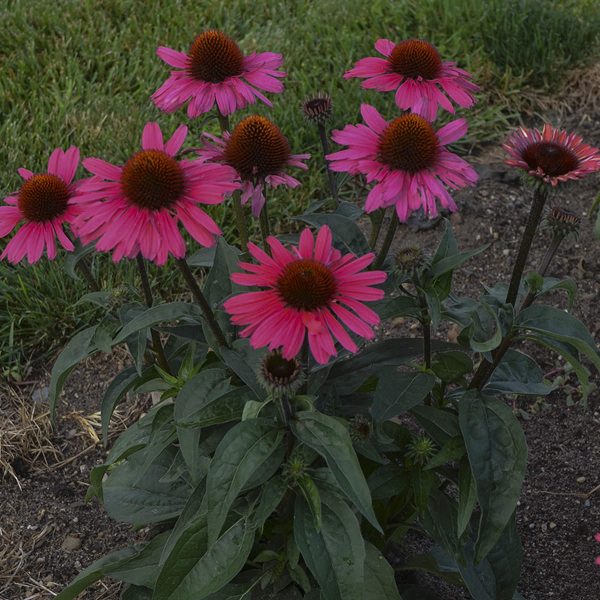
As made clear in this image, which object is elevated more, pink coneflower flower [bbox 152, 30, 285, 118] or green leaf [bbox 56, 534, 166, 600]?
pink coneflower flower [bbox 152, 30, 285, 118]

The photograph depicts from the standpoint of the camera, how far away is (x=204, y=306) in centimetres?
150

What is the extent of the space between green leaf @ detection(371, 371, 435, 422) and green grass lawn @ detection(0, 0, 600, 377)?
4.89 ft

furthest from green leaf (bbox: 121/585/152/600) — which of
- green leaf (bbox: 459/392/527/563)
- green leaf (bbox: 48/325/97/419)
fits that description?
green leaf (bbox: 459/392/527/563)

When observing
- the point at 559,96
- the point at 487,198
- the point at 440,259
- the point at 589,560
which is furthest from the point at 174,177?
the point at 559,96

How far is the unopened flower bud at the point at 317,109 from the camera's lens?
1.86m

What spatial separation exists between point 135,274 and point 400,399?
1.54 meters

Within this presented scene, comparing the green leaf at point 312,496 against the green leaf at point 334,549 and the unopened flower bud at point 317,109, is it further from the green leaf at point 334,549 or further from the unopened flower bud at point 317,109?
the unopened flower bud at point 317,109

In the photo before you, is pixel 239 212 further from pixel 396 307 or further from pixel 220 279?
pixel 396 307

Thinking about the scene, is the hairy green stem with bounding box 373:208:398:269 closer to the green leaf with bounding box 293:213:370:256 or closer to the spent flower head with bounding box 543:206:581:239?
the green leaf with bounding box 293:213:370:256

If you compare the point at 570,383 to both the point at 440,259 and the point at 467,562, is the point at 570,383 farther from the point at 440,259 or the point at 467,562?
the point at 440,259

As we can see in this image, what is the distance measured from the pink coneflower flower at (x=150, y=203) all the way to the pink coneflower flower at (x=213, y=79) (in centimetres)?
39

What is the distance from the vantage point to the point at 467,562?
1719 mm

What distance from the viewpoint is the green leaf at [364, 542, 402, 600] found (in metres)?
1.66

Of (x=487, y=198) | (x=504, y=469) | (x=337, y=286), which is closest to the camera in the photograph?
(x=337, y=286)
